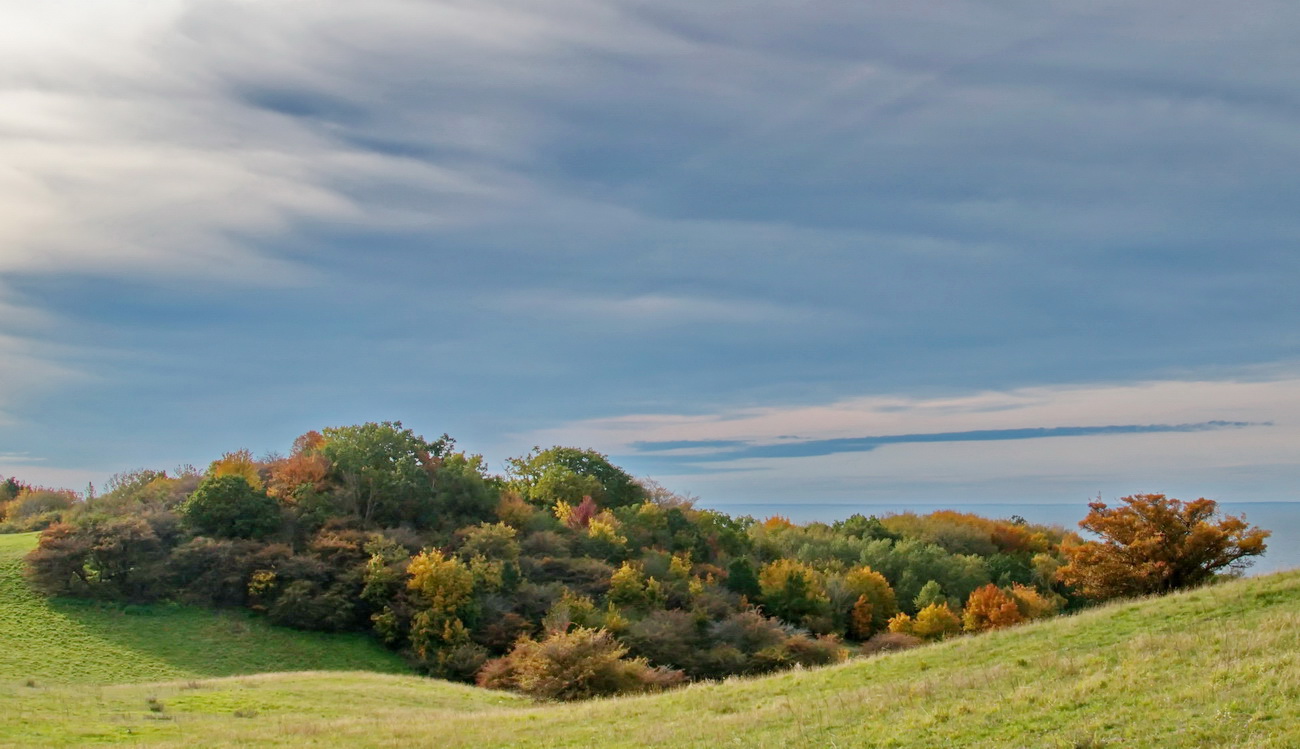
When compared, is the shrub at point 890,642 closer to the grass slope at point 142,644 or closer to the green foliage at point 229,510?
the grass slope at point 142,644

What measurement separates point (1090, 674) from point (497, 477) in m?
58.9

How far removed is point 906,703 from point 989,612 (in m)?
45.6

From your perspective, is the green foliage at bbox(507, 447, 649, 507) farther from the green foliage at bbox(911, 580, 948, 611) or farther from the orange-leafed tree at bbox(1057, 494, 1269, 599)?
the orange-leafed tree at bbox(1057, 494, 1269, 599)

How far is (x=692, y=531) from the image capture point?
71625 millimetres

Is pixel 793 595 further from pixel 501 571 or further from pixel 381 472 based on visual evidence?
pixel 381 472

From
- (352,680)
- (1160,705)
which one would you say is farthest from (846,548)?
(1160,705)

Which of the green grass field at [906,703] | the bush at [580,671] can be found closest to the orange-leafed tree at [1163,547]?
the green grass field at [906,703]

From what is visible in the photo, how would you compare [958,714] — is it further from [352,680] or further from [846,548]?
[846,548]

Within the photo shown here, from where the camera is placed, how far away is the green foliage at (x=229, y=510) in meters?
50.2

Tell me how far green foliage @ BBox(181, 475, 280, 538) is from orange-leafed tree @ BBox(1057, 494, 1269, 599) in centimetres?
4068

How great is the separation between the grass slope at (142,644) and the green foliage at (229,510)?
20.5 feet

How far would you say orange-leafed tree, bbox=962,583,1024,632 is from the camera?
193ft

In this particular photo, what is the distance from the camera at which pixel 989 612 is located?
60250 millimetres

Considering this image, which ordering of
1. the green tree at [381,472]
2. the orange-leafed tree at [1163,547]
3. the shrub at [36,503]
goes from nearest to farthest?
the orange-leafed tree at [1163,547]
the green tree at [381,472]
the shrub at [36,503]
